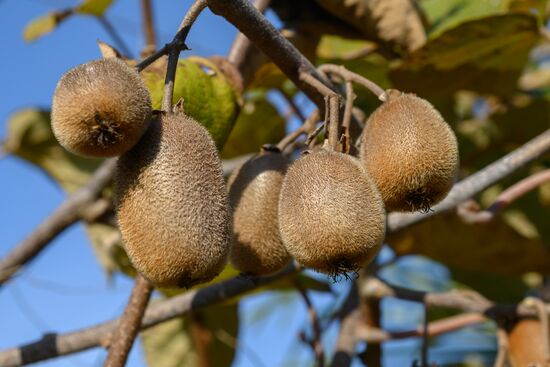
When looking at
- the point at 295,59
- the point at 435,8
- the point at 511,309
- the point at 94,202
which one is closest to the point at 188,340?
the point at 94,202

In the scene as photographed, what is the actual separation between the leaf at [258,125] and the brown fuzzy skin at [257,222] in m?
0.85

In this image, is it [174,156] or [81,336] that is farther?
[81,336]

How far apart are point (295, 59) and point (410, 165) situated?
0.20 metres

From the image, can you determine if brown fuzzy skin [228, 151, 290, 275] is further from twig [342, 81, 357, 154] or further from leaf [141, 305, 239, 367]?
leaf [141, 305, 239, 367]

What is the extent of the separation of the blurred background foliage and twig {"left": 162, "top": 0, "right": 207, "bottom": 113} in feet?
0.67

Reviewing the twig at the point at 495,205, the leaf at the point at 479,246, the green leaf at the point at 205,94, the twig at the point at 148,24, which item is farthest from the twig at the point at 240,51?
the twig at the point at 148,24

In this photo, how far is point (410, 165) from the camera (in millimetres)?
899

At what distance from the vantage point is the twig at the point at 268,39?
0.89 m

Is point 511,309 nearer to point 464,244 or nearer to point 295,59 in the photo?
point 464,244

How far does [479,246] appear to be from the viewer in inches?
73.2

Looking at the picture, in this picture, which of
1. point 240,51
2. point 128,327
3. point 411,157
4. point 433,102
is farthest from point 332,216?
point 433,102

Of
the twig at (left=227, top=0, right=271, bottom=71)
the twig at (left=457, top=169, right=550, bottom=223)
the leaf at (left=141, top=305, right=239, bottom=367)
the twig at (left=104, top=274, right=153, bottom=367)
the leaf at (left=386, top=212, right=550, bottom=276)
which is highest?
the twig at (left=227, top=0, right=271, bottom=71)

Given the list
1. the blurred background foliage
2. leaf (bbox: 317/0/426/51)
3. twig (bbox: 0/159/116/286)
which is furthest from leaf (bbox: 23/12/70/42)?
leaf (bbox: 317/0/426/51)

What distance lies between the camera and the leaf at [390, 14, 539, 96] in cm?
155
